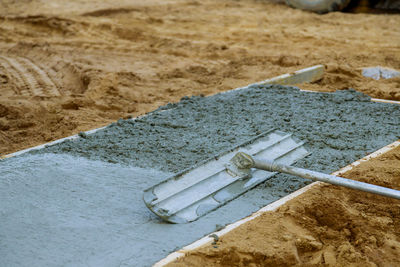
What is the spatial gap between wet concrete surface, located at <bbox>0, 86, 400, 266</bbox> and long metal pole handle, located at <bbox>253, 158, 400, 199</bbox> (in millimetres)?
121

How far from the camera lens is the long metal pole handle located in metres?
2.29

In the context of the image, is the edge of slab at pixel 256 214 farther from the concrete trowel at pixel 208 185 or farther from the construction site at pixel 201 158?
the concrete trowel at pixel 208 185

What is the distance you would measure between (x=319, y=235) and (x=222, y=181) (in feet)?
2.10

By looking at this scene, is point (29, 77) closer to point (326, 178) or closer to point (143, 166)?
point (143, 166)

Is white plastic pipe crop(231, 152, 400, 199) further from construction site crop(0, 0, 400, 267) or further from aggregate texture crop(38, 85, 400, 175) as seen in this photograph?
aggregate texture crop(38, 85, 400, 175)

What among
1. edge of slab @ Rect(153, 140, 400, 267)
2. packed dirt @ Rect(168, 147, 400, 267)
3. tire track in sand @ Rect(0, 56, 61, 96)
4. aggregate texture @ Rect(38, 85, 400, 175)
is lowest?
packed dirt @ Rect(168, 147, 400, 267)

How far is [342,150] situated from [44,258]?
2.07 metres

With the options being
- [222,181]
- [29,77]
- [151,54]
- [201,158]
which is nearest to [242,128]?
[201,158]

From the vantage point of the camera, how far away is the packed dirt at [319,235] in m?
2.06

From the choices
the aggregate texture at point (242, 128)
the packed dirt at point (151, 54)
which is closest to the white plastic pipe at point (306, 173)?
the aggregate texture at point (242, 128)

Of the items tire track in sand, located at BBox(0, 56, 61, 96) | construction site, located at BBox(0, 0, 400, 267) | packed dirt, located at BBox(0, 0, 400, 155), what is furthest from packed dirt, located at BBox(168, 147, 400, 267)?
tire track in sand, located at BBox(0, 56, 61, 96)

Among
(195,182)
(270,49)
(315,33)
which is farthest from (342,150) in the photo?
(315,33)

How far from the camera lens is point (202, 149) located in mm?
3100

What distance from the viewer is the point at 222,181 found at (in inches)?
105
